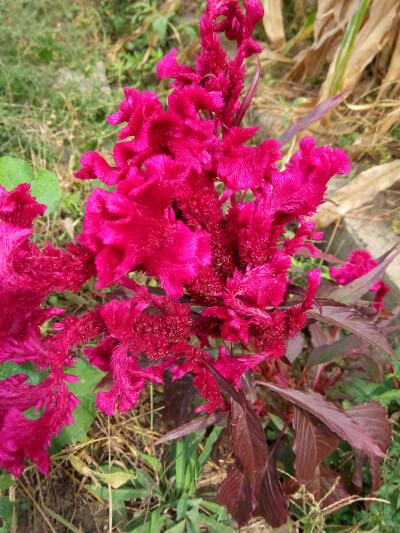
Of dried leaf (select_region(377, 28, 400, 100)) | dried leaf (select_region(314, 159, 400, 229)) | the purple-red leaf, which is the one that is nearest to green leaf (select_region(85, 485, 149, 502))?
the purple-red leaf

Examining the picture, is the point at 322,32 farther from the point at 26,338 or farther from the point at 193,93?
the point at 26,338

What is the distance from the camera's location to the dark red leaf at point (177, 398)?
1.05 meters

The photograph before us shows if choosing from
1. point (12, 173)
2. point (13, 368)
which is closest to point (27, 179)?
point (12, 173)

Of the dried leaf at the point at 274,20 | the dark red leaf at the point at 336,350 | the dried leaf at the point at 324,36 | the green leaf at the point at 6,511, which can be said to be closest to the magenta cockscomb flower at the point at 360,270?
the dark red leaf at the point at 336,350

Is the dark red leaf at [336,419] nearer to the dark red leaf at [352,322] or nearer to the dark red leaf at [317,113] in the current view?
the dark red leaf at [352,322]

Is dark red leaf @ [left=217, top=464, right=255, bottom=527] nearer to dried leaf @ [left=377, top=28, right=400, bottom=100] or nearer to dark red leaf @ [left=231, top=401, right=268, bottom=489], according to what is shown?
dark red leaf @ [left=231, top=401, right=268, bottom=489]

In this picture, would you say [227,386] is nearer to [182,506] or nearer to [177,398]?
[177,398]

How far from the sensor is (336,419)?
3.04 ft

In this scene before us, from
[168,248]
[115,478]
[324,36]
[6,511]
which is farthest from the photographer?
[324,36]

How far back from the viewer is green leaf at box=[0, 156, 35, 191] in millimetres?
1525

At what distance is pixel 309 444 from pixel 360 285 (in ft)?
1.22

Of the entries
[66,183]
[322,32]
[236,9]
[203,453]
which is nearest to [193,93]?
[236,9]

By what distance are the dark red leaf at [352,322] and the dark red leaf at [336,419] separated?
0.21 meters

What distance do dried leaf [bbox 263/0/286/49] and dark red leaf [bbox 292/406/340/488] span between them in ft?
7.42
